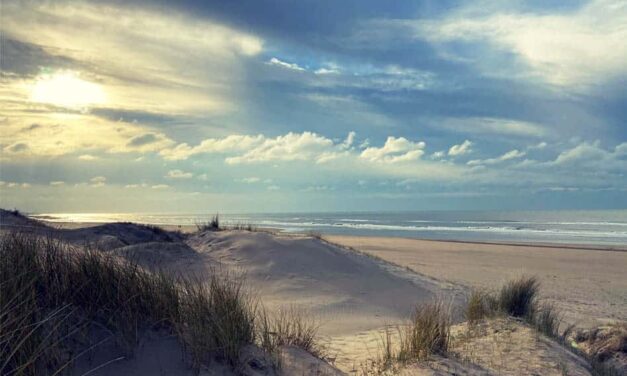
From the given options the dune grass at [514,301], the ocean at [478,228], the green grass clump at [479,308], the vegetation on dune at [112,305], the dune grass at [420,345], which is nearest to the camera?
the vegetation on dune at [112,305]

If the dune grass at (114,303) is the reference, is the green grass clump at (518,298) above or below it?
below

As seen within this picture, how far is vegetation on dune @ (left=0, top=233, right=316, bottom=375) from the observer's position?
173 inches

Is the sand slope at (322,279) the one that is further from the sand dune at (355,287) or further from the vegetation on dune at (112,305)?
the vegetation on dune at (112,305)

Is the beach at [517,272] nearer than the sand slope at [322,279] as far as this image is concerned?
No

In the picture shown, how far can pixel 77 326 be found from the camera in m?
4.59

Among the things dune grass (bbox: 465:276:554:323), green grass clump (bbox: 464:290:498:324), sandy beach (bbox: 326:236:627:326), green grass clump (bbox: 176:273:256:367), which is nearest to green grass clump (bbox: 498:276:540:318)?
dune grass (bbox: 465:276:554:323)

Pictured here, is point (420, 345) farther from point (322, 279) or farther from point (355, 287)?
point (322, 279)

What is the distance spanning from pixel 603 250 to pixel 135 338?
2912cm

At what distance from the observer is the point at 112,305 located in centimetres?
494

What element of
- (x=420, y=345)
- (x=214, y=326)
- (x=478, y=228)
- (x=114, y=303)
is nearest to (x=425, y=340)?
(x=420, y=345)

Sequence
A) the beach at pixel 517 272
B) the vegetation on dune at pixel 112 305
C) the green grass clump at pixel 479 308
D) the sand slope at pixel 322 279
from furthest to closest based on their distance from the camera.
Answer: the beach at pixel 517 272
the sand slope at pixel 322 279
the green grass clump at pixel 479 308
the vegetation on dune at pixel 112 305

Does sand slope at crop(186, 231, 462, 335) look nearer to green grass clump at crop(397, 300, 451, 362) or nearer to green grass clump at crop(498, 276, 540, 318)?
green grass clump at crop(498, 276, 540, 318)

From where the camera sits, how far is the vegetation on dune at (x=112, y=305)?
4.39m

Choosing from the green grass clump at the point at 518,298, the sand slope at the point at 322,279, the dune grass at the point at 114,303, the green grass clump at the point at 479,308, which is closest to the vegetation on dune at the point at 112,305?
the dune grass at the point at 114,303
